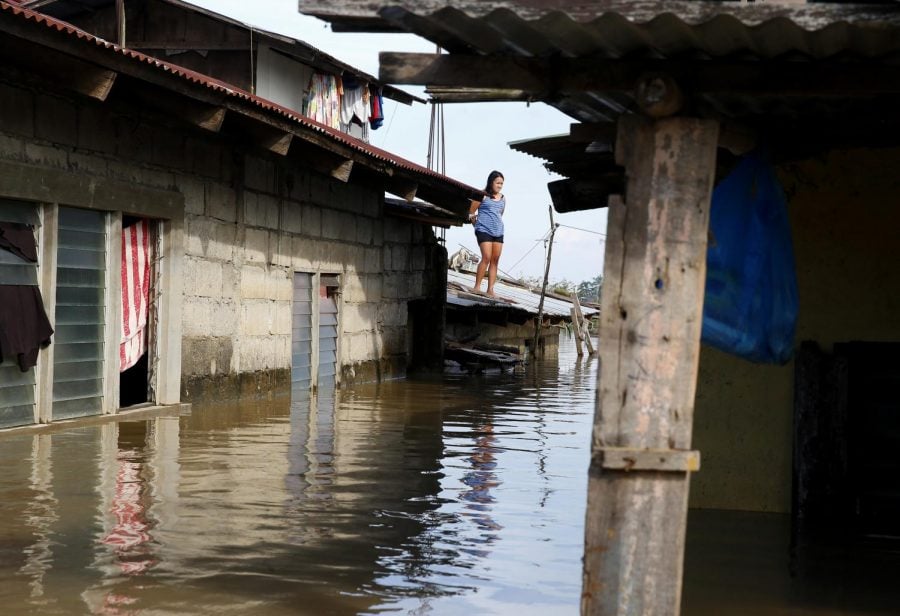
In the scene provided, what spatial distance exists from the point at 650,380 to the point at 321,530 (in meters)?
3.43

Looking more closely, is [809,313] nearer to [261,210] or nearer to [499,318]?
[261,210]

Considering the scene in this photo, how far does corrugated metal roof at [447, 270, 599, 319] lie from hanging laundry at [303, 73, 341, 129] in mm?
4200

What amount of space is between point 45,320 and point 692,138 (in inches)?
320

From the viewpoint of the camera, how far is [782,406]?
823cm

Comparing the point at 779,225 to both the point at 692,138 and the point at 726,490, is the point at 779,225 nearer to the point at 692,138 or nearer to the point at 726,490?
the point at 692,138

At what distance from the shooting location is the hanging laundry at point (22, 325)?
10.8 metres

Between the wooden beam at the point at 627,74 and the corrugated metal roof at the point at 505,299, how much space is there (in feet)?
61.6

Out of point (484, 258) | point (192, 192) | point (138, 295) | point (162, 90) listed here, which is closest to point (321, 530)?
point (162, 90)

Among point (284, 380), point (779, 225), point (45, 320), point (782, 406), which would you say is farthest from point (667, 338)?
point (284, 380)

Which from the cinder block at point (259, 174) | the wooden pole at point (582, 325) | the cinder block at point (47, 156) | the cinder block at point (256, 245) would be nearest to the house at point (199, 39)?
the cinder block at point (259, 174)

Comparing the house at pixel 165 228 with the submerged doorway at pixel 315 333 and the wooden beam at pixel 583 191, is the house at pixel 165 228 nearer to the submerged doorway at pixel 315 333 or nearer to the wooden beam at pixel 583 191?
the submerged doorway at pixel 315 333

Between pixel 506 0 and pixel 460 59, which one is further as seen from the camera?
pixel 460 59

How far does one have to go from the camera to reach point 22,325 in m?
11.0

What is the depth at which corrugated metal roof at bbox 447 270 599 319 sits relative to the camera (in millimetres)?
24664
